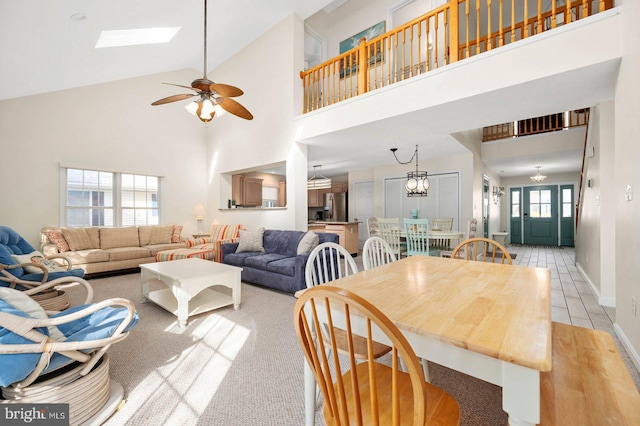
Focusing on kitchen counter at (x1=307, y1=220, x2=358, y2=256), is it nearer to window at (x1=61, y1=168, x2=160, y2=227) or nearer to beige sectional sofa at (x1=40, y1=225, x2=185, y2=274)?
beige sectional sofa at (x1=40, y1=225, x2=185, y2=274)

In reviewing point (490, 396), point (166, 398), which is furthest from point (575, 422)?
point (166, 398)

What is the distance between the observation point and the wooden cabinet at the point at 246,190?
670 cm

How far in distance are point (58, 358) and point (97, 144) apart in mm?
5157

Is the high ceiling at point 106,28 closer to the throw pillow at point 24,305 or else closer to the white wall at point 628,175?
the throw pillow at point 24,305

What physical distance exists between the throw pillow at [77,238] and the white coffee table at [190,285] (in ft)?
7.43

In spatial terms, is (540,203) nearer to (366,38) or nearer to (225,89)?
(366,38)

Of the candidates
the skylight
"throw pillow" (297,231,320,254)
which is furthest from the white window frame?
"throw pillow" (297,231,320,254)

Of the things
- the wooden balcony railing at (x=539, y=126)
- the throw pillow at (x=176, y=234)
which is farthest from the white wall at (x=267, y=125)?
the wooden balcony railing at (x=539, y=126)

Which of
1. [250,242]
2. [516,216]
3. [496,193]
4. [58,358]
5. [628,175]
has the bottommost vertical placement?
[58,358]

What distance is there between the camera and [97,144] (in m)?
5.16

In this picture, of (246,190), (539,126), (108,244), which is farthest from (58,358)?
(539,126)

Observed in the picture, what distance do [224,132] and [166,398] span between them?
18.5ft

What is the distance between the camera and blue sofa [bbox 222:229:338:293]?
3.60 metres

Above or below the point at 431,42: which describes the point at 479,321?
below
